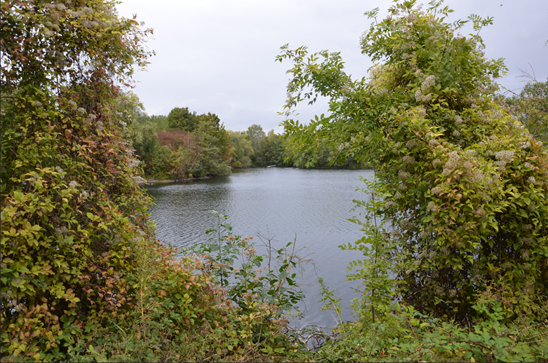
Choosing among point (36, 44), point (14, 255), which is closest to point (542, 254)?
point (14, 255)

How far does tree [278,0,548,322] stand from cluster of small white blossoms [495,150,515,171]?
0.4 inches

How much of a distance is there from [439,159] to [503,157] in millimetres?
714

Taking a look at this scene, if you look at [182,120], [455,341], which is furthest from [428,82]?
[182,120]

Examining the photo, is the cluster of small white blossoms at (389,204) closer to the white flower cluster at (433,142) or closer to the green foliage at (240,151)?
the white flower cluster at (433,142)

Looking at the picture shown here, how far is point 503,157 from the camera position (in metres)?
3.30

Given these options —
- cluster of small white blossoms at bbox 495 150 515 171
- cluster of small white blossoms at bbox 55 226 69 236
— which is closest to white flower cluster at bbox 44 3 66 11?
cluster of small white blossoms at bbox 55 226 69 236

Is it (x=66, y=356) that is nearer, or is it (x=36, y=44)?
(x=66, y=356)

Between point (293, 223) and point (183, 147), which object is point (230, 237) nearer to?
point (293, 223)

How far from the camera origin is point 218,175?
4919 cm

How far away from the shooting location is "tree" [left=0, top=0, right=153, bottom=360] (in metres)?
2.42

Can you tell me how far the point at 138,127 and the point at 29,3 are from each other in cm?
3627

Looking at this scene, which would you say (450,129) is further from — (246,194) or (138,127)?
(138,127)

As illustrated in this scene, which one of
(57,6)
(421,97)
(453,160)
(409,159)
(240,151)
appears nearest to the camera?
(57,6)

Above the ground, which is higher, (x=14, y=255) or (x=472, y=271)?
(x=14, y=255)
